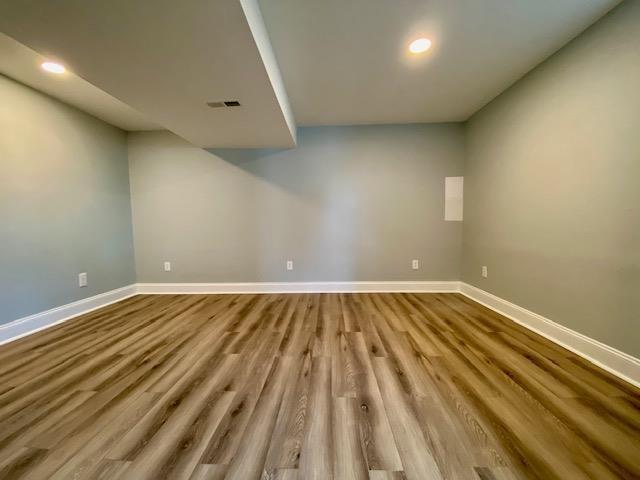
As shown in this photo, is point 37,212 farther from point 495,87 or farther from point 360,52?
point 495,87

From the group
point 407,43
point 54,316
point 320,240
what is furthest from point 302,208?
point 54,316

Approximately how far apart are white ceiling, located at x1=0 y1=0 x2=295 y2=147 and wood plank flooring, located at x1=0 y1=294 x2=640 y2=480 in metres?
2.03

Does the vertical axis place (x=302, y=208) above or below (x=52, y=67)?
below

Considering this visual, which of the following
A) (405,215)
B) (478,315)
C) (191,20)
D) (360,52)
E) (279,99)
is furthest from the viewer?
(405,215)

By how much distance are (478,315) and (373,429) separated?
2.04m

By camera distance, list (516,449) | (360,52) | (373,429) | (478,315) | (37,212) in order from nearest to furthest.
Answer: (516,449) < (373,429) < (360,52) < (37,212) < (478,315)

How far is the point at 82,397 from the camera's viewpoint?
53.1 inches

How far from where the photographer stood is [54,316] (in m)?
2.41

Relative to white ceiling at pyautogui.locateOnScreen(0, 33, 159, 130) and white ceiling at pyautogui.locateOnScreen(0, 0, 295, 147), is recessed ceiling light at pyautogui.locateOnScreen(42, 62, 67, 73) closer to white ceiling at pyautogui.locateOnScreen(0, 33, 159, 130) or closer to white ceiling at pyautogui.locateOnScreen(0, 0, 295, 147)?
white ceiling at pyautogui.locateOnScreen(0, 33, 159, 130)

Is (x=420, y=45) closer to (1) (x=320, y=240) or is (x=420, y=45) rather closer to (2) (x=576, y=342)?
(1) (x=320, y=240)

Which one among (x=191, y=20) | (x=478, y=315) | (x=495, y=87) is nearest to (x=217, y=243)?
(x=191, y=20)

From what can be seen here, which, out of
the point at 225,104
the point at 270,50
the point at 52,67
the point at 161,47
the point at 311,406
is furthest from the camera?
the point at 225,104

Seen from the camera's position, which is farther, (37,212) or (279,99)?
(37,212)

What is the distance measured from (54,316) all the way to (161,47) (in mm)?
2838
